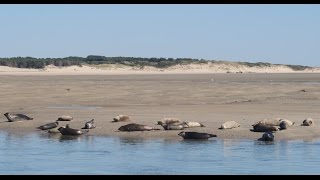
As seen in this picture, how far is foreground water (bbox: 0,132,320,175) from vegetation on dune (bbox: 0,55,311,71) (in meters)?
73.8

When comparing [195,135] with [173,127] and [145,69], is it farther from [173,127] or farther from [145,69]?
[145,69]

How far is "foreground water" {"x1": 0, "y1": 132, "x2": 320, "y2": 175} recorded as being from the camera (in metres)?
6.71

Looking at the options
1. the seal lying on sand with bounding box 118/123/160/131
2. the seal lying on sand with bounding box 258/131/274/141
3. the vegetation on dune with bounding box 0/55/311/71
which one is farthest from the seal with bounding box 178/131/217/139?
the vegetation on dune with bounding box 0/55/311/71

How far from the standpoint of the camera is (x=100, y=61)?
96.8 m

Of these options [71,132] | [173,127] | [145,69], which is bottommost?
[145,69]

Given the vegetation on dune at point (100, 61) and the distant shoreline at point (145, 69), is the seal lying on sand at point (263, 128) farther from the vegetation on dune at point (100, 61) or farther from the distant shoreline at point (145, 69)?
the vegetation on dune at point (100, 61)

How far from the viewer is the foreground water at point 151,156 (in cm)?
671

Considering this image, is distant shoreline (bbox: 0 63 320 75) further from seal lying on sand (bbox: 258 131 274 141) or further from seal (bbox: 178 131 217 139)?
seal lying on sand (bbox: 258 131 274 141)

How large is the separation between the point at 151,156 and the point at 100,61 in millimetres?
89368

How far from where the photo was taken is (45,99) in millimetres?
22125

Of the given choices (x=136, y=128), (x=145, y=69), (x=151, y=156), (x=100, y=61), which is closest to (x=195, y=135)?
(x=136, y=128)
